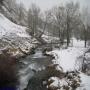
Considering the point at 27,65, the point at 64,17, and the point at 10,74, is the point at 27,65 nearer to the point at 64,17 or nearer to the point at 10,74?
the point at 10,74

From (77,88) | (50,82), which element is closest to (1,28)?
(50,82)

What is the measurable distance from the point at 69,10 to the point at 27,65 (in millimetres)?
21323

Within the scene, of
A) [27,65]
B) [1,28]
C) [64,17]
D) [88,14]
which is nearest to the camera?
[27,65]

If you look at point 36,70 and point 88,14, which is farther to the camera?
point 88,14

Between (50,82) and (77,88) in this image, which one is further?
(50,82)

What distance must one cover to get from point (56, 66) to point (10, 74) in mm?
5247

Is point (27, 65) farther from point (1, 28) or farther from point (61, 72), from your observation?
point (1, 28)

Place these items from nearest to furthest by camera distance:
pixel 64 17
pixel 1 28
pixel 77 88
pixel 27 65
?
pixel 77 88, pixel 27 65, pixel 1 28, pixel 64 17

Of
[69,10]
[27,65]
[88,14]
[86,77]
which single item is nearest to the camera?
[86,77]

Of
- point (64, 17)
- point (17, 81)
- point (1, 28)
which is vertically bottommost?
point (17, 81)

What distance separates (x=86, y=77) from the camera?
1412cm

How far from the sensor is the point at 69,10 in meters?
37.9

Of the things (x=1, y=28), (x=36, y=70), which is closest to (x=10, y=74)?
(x=36, y=70)

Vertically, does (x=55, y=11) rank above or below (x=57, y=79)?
above
